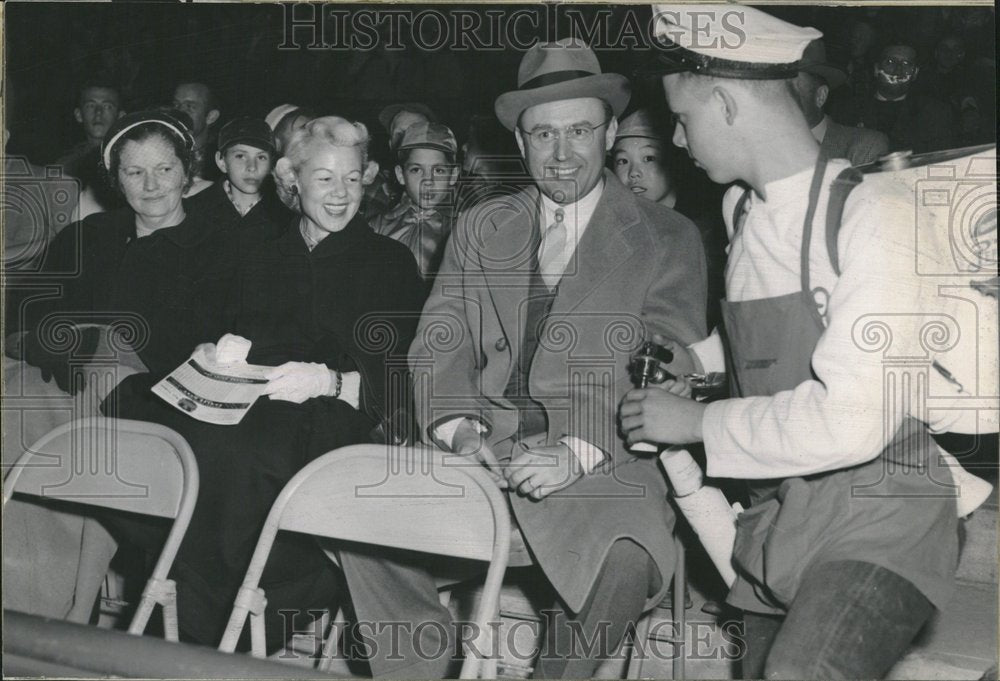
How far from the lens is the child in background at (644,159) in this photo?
2404 mm

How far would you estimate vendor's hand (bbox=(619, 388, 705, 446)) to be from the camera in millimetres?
2225

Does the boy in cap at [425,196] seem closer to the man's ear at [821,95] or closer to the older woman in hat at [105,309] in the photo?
the older woman in hat at [105,309]

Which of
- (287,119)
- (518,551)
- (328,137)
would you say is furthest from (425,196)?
(518,551)

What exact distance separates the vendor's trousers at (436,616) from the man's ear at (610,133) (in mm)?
833

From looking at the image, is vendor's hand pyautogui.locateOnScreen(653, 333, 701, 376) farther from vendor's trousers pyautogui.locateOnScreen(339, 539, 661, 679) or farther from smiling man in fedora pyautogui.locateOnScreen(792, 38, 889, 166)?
smiling man in fedora pyautogui.locateOnScreen(792, 38, 889, 166)

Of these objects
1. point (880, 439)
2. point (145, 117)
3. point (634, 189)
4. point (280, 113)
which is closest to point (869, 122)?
point (634, 189)

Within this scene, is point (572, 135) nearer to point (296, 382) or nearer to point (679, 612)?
point (296, 382)

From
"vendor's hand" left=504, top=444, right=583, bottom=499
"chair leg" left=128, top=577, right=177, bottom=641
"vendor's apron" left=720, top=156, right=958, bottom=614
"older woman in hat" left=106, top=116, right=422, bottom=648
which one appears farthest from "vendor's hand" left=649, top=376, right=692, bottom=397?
"chair leg" left=128, top=577, right=177, bottom=641

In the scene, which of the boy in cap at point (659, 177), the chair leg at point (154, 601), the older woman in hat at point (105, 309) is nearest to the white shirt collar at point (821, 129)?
the boy in cap at point (659, 177)

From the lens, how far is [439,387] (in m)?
2.45

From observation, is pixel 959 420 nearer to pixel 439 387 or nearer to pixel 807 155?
pixel 807 155

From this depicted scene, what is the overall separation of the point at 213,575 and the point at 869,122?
1.69m

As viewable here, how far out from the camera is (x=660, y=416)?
226cm

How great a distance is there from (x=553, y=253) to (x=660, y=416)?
0.43 m
